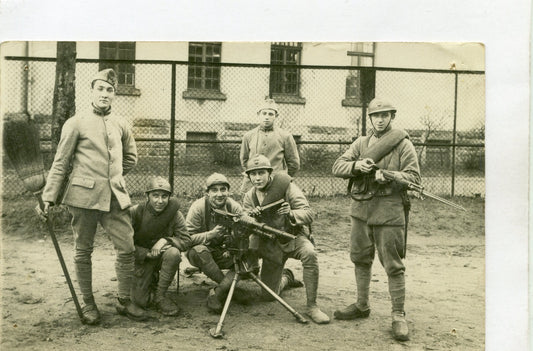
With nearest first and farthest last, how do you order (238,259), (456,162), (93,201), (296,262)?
1. (93,201)
2. (238,259)
3. (456,162)
4. (296,262)

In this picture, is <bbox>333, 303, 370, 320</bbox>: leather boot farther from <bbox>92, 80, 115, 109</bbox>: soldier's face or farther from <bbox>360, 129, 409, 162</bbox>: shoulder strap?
<bbox>92, 80, 115, 109</bbox>: soldier's face

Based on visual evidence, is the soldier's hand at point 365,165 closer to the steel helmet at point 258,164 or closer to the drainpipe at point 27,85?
the steel helmet at point 258,164

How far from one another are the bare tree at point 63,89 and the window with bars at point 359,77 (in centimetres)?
161

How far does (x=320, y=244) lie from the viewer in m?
3.95

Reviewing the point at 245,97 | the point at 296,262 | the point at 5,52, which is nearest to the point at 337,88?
the point at 245,97

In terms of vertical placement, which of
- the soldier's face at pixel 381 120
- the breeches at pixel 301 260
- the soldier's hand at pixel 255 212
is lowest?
the breeches at pixel 301 260

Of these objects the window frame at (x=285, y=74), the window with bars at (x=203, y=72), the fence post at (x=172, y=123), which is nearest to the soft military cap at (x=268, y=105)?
the window frame at (x=285, y=74)

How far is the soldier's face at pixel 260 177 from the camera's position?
3086 millimetres

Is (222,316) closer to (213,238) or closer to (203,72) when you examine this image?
(213,238)

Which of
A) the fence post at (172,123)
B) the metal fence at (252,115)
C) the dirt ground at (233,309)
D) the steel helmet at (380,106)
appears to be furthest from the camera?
the fence post at (172,123)

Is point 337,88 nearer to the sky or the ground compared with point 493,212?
nearer to the sky
